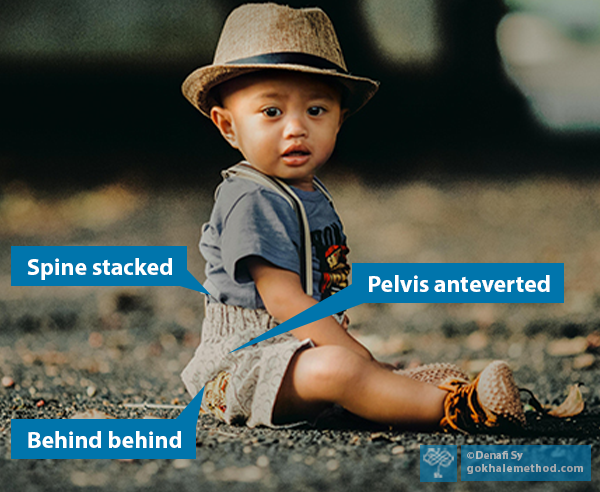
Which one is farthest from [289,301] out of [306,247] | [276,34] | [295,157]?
[276,34]

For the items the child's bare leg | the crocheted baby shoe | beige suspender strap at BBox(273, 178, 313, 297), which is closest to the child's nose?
beige suspender strap at BBox(273, 178, 313, 297)

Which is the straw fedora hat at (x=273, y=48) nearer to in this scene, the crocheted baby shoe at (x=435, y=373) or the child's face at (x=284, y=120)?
the child's face at (x=284, y=120)

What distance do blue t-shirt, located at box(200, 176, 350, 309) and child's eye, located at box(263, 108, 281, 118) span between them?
127mm

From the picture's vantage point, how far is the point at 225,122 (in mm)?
1453

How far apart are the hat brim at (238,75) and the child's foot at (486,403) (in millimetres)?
567

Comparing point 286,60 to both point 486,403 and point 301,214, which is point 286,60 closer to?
point 301,214

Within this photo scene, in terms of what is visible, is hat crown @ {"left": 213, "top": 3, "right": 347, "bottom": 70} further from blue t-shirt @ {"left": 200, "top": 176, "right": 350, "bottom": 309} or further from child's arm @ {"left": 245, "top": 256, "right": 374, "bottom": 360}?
child's arm @ {"left": 245, "top": 256, "right": 374, "bottom": 360}

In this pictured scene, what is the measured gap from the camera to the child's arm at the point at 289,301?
1328 millimetres

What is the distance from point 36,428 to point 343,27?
2.90m

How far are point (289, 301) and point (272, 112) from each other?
34 cm

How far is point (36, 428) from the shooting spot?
1.39m

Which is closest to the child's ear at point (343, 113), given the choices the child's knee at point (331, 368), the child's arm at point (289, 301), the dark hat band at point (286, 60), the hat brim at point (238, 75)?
the hat brim at point (238, 75)

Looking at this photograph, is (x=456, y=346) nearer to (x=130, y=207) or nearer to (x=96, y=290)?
(x=96, y=290)

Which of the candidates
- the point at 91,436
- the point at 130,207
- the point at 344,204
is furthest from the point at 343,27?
the point at 91,436
